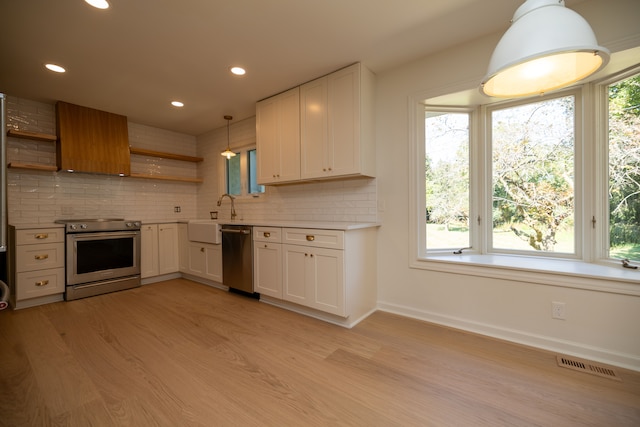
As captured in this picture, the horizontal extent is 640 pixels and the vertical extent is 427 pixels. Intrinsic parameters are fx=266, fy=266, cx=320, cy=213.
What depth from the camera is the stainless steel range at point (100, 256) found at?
321 centimetres

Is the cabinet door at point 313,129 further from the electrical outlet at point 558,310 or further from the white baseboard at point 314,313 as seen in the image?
the electrical outlet at point 558,310

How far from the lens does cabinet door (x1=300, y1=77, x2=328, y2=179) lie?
281 cm

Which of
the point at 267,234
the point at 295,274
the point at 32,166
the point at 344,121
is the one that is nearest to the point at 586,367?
the point at 295,274

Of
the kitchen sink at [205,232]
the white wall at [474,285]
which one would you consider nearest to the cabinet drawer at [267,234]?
the kitchen sink at [205,232]

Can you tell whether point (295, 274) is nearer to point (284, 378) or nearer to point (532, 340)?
point (284, 378)

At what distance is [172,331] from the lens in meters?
2.39

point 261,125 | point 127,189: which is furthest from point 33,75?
point 261,125

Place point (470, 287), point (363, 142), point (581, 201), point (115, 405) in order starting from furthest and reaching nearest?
1. point (363, 142)
2. point (470, 287)
3. point (581, 201)
4. point (115, 405)

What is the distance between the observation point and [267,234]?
118 inches

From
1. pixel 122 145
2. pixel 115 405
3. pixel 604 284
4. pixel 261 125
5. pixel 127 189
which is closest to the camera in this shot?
pixel 115 405

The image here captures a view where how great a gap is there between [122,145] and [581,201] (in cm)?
529

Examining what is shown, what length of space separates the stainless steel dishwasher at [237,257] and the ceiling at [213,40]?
1.69m

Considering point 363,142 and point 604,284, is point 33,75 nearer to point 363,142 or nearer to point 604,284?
point 363,142

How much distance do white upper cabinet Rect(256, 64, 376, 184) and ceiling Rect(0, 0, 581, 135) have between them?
0.51 ft
